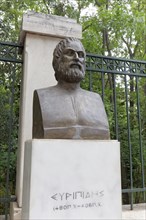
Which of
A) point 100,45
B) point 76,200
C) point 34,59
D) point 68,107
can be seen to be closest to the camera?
point 76,200

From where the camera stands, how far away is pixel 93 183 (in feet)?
7.27

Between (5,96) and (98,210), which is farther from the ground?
(5,96)

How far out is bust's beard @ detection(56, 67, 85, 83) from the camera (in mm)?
2529

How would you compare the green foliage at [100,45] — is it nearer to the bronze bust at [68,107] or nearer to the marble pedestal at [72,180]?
the bronze bust at [68,107]

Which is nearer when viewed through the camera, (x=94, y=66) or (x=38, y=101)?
(x=38, y=101)

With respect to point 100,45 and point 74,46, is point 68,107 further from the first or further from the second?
point 100,45

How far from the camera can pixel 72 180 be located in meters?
2.15

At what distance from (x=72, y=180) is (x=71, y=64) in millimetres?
1157

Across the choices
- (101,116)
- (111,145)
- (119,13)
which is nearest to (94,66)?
(101,116)

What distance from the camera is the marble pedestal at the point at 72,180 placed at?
207cm

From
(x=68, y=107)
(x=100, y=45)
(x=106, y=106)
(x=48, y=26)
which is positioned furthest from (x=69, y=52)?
(x=100, y=45)

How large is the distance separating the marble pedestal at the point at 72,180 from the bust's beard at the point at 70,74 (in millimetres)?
687

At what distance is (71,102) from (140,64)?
228 cm

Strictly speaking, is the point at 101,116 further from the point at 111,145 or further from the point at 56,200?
the point at 56,200
